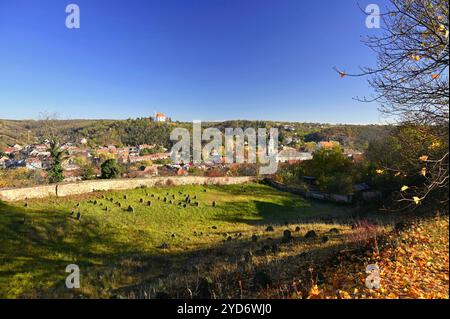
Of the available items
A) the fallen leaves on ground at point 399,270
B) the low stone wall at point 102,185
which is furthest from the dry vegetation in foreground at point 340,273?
the low stone wall at point 102,185

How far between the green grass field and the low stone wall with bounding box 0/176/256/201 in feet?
3.49

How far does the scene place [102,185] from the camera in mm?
23406

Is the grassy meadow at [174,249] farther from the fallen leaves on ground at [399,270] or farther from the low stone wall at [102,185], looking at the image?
the low stone wall at [102,185]

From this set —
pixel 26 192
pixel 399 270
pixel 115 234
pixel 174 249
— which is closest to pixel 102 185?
pixel 26 192

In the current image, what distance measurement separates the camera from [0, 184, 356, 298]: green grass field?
948cm

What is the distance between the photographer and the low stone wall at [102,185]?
18828mm

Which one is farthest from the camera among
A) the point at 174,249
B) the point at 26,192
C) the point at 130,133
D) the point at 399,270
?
the point at 130,133

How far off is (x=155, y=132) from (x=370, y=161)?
96.8 m

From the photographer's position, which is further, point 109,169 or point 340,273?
point 109,169

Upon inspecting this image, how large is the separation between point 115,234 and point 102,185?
31.8 feet

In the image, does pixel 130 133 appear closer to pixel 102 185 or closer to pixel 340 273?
pixel 102 185

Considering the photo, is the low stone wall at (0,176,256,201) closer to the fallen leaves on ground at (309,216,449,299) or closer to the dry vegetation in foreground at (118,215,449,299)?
the dry vegetation in foreground at (118,215,449,299)

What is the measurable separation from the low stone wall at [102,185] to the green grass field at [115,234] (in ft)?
3.49
